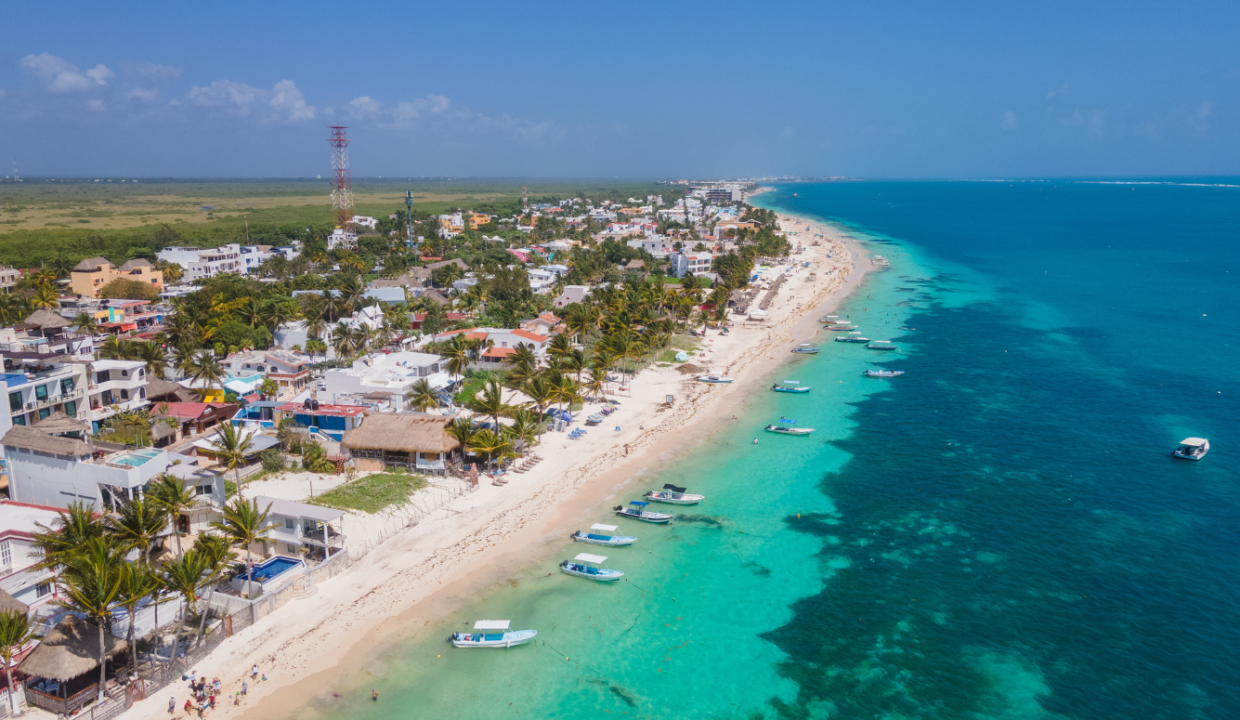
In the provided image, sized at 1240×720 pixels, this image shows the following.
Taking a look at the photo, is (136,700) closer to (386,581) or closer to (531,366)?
(386,581)

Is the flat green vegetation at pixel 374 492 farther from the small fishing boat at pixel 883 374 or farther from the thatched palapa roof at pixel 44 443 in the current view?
the small fishing boat at pixel 883 374

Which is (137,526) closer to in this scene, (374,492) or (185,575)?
(185,575)

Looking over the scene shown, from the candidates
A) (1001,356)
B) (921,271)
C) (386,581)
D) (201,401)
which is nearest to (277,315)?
(201,401)

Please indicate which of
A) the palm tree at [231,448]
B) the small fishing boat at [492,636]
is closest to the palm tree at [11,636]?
the palm tree at [231,448]

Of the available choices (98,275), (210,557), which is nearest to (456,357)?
(210,557)

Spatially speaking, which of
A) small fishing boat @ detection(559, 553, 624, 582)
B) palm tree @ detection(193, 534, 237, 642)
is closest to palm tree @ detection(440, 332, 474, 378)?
small fishing boat @ detection(559, 553, 624, 582)

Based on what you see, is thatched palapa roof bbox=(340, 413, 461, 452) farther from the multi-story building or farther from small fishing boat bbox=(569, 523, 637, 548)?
the multi-story building
